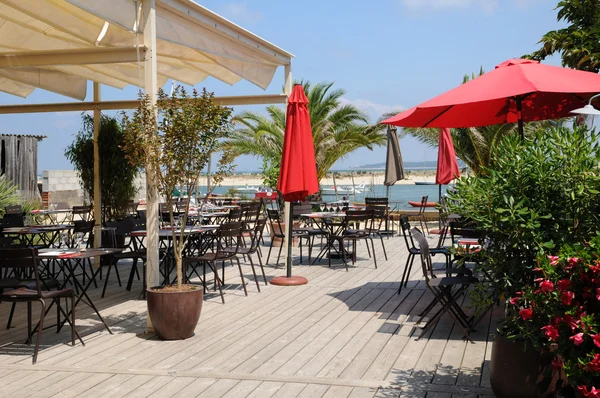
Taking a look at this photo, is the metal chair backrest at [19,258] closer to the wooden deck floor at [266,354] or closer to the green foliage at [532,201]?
the wooden deck floor at [266,354]

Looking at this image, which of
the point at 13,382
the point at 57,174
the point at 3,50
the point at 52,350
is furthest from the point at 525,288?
the point at 57,174

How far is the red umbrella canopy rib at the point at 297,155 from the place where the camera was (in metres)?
8.77

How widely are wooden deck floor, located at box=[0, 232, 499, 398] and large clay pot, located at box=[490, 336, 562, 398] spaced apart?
1.24 feet

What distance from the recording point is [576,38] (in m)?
12.6

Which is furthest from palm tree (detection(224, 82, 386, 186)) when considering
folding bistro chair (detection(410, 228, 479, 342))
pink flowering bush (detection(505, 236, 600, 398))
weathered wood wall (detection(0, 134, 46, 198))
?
pink flowering bush (detection(505, 236, 600, 398))

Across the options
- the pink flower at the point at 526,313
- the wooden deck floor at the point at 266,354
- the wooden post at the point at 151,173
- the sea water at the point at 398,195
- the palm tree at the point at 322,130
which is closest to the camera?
the pink flower at the point at 526,313

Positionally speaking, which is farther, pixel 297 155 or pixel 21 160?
pixel 21 160

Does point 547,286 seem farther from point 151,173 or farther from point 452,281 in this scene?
point 151,173

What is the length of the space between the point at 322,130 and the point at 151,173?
43.9 feet

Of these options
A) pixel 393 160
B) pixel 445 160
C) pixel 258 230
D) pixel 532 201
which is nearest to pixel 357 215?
pixel 258 230

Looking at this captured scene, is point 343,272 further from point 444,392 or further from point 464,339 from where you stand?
point 444,392

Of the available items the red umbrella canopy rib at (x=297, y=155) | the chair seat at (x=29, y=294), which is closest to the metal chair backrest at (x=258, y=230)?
the red umbrella canopy rib at (x=297, y=155)

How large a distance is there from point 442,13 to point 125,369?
1426 cm

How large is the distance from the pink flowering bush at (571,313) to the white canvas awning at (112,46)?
4152 millimetres
